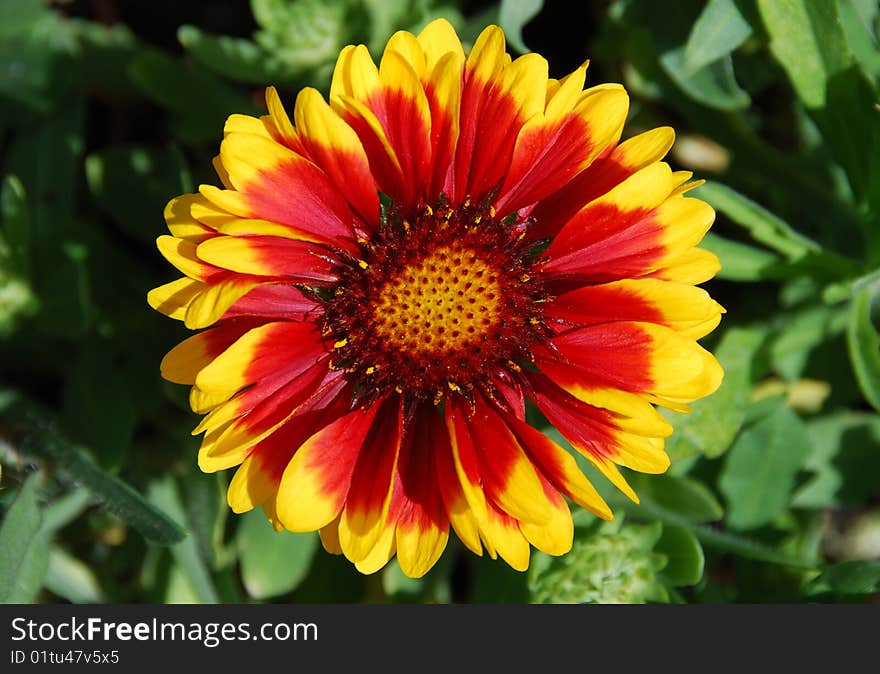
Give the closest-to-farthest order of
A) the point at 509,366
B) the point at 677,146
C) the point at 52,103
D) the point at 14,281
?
1. the point at 509,366
2. the point at 14,281
3. the point at 52,103
4. the point at 677,146

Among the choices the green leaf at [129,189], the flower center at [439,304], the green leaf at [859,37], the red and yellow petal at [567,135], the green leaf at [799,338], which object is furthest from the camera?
the green leaf at [129,189]

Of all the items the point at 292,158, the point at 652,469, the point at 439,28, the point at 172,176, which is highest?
the point at 172,176

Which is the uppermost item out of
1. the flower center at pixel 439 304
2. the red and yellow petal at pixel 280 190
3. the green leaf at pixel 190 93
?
the green leaf at pixel 190 93

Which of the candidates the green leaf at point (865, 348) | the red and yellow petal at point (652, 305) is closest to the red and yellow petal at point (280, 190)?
the red and yellow petal at point (652, 305)

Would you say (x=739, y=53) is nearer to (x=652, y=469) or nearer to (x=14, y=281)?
(x=652, y=469)

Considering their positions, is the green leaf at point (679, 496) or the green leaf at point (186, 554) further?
the green leaf at point (186, 554)

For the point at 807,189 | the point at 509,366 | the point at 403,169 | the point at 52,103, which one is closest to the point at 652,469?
the point at 509,366

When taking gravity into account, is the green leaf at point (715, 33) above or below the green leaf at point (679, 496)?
above

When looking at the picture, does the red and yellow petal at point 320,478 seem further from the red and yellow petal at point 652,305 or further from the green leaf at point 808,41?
the green leaf at point 808,41
